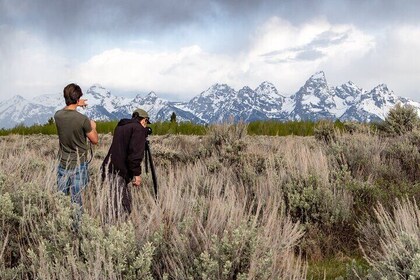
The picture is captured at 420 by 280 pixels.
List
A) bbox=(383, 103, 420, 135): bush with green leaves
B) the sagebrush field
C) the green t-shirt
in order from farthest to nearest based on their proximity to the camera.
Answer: bbox=(383, 103, 420, 135): bush with green leaves
the green t-shirt
the sagebrush field

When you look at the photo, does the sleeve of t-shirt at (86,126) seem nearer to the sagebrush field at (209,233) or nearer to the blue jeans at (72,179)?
the blue jeans at (72,179)

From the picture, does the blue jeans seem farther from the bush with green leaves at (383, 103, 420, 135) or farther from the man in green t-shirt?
the bush with green leaves at (383, 103, 420, 135)

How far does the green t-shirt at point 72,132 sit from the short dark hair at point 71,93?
14 centimetres

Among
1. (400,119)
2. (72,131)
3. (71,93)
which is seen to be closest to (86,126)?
(72,131)

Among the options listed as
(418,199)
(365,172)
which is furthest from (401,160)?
(418,199)

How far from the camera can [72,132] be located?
6430mm

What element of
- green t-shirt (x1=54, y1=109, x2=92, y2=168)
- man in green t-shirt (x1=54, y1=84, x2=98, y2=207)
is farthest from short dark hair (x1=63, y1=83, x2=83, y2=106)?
green t-shirt (x1=54, y1=109, x2=92, y2=168)

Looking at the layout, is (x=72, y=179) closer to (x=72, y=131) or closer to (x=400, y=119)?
(x=72, y=131)

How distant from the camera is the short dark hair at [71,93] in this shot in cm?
644

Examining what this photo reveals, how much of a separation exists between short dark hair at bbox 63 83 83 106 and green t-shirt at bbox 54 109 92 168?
5.6 inches

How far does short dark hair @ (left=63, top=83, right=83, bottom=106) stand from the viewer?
254 inches

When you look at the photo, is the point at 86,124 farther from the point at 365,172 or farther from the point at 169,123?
the point at 169,123

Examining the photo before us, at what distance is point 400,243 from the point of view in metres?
3.88

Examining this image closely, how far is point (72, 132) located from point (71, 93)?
512 millimetres
